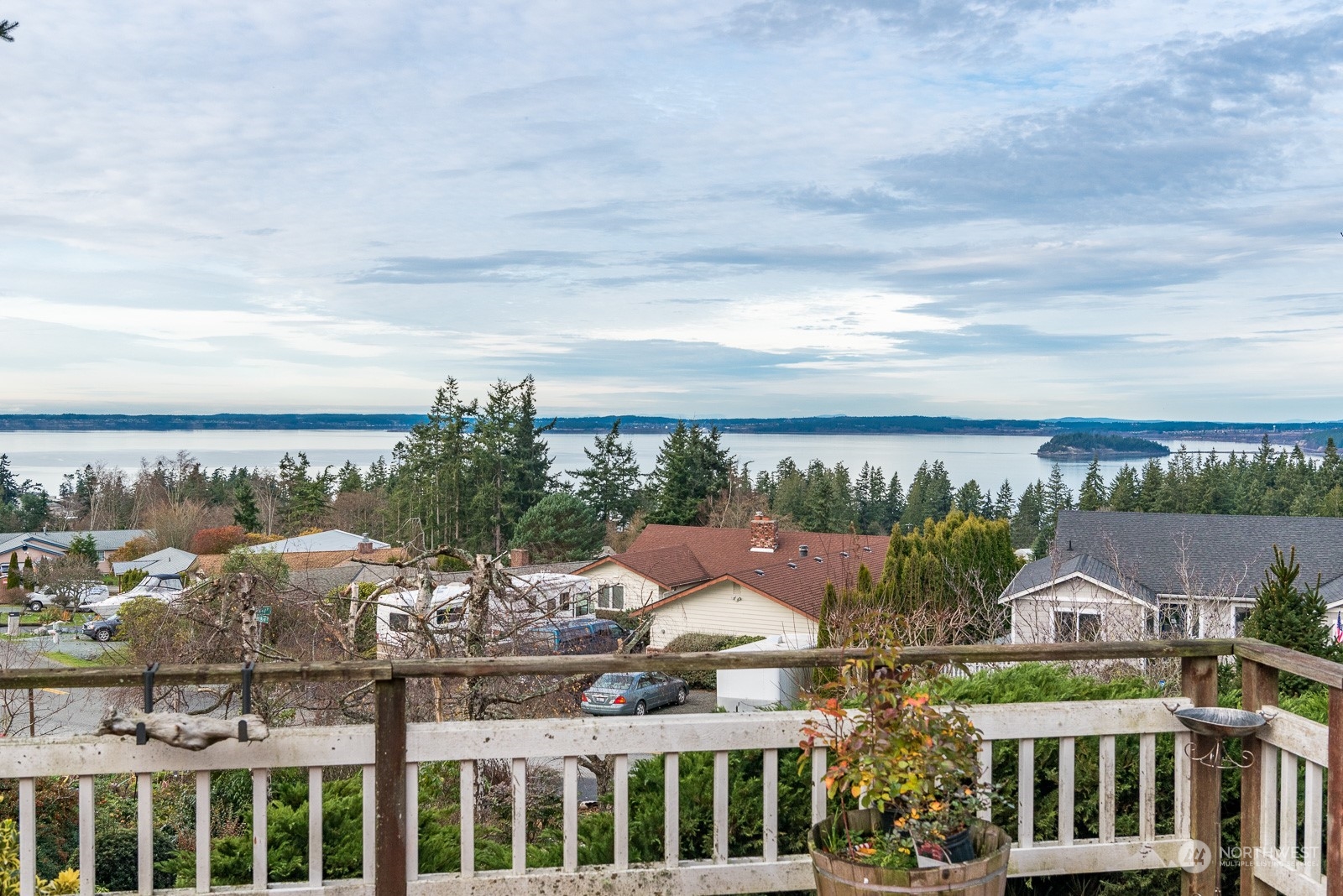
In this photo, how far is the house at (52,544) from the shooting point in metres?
52.5

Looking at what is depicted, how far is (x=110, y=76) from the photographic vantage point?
43.4ft

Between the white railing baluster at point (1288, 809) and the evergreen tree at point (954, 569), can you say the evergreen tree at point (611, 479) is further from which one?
the white railing baluster at point (1288, 809)

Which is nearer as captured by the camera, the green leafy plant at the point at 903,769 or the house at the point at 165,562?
the green leafy plant at the point at 903,769

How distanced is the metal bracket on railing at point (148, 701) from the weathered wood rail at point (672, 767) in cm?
3

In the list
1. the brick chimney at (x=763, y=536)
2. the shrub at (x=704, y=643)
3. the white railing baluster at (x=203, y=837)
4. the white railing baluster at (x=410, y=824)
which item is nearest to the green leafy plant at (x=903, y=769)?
the white railing baluster at (x=410, y=824)

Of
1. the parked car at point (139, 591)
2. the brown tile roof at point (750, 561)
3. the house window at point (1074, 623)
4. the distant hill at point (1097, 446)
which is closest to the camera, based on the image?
the house window at point (1074, 623)

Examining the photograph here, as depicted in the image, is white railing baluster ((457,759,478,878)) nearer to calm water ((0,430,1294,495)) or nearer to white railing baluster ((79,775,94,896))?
white railing baluster ((79,775,94,896))

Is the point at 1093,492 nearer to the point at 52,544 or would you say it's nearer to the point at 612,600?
the point at 612,600

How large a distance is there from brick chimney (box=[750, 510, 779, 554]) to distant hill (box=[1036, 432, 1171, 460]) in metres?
52.8

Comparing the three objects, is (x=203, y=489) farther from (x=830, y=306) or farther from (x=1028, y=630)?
(x=1028, y=630)

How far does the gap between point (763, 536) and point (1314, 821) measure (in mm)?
29613

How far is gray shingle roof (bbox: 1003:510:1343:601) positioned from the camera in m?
21.0

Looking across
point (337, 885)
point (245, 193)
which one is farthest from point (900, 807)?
point (245, 193)

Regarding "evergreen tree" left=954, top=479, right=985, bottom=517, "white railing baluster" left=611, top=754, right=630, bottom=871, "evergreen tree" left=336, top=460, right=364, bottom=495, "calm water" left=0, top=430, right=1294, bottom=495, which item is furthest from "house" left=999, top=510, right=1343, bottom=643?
"evergreen tree" left=336, top=460, right=364, bottom=495
